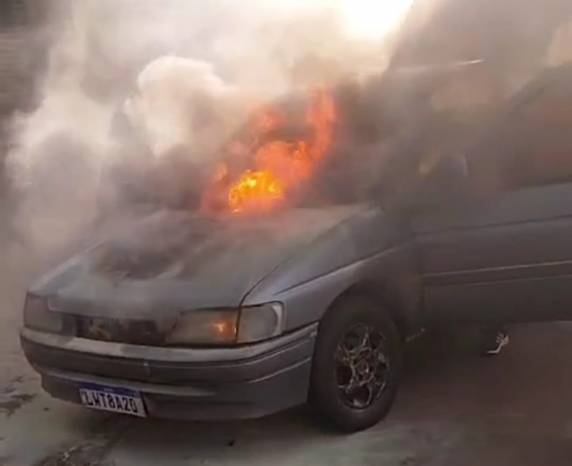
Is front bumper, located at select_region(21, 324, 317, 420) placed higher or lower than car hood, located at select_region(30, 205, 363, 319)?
lower

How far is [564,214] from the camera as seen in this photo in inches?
195

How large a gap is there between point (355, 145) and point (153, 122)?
1.45 m

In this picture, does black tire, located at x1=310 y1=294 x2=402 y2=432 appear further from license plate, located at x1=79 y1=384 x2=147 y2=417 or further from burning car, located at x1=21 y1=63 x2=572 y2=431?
license plate, located at x1=79 y1=384 x2=147 y2=417

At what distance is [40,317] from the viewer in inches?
189

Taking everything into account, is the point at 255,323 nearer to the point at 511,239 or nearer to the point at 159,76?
the point at 511,239

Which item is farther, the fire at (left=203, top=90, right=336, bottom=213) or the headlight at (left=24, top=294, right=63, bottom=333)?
the fire at (left=203, top=90, right=336, bottom=213)

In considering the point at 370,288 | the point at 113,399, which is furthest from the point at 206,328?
the point at 370,288

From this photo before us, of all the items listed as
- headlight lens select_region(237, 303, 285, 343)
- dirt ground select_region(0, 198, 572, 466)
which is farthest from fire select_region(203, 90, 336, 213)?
dirt ground select_region(0, 198, 572, 466)

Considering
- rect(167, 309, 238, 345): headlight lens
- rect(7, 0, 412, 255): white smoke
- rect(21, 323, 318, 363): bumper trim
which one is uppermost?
rect(7, 0, 412, 255): white smoke

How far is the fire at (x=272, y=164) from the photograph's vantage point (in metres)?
5.02

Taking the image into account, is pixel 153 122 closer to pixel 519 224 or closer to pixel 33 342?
pixel 33 342

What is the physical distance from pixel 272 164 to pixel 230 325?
112 centimetres

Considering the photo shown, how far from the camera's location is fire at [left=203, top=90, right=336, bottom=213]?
5020 mm

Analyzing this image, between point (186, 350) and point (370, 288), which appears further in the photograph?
point (370, 288)
